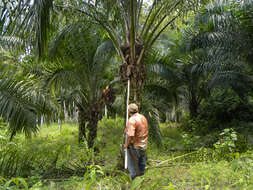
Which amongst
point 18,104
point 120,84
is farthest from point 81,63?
point 18,104

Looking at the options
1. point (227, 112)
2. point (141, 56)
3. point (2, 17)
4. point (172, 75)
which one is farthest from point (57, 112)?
point (227, 112)

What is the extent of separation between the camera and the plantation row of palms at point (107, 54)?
4.47m

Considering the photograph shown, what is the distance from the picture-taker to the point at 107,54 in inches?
314

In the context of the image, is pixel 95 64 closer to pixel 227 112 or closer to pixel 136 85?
pixel 136 85

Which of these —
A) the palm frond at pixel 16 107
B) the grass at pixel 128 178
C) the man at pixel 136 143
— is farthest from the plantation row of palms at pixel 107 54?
the man at pixel 136 143

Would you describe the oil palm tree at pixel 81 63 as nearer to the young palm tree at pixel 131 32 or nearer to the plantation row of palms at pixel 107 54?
the plantation row of palms at pixel 107 54

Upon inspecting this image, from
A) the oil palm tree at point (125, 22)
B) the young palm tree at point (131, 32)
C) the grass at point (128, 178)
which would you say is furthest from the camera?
the young palm tree at point (131, 32)

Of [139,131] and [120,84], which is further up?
[120,84]

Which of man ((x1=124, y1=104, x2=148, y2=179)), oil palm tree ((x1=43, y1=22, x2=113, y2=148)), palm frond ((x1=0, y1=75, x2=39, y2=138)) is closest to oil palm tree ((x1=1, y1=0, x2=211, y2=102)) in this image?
oil palm tree ((x1=43, y1=22, x2=113, y2=148))

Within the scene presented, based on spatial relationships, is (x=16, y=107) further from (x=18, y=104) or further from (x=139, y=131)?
(x=139, y=131)

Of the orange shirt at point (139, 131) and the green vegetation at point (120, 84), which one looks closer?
the green vegetation at point (120, 84)

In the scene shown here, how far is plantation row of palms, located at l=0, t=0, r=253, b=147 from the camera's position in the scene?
14.7 feet

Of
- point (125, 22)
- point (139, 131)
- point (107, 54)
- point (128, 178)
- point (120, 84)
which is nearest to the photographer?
point (128, 178)

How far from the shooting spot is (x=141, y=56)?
5621 millimetres
